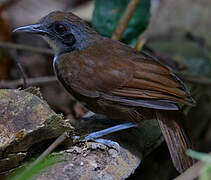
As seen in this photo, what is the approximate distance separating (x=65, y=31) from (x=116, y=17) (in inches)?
54.0

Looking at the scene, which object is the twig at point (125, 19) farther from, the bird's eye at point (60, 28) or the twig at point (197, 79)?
the bird's eye at point (60, 28)

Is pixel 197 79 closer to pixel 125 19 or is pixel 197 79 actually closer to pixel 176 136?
pixel 125 19

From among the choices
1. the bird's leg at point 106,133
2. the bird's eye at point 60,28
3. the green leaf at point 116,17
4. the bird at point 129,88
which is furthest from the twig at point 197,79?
the bird's eye at point 60,28

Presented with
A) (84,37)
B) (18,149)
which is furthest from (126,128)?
(18,149)

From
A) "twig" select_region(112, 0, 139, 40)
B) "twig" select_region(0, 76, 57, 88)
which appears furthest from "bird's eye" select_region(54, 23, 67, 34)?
"twig" select_region(0, 76, 57, 88)

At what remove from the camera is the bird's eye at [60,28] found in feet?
10.9

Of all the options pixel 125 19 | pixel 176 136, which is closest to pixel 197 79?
pixel 125 19

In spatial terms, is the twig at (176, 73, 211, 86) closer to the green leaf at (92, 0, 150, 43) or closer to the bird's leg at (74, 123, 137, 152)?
the green leaf at (92, 0, 150, 43)

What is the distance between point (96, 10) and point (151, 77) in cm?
176

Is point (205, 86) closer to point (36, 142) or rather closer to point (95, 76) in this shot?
point (95, 76)

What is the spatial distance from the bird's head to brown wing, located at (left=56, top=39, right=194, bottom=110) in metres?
0.22

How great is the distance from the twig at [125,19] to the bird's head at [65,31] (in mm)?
1019

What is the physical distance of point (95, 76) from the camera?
9.84 ft

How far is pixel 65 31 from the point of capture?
3.34 metres
